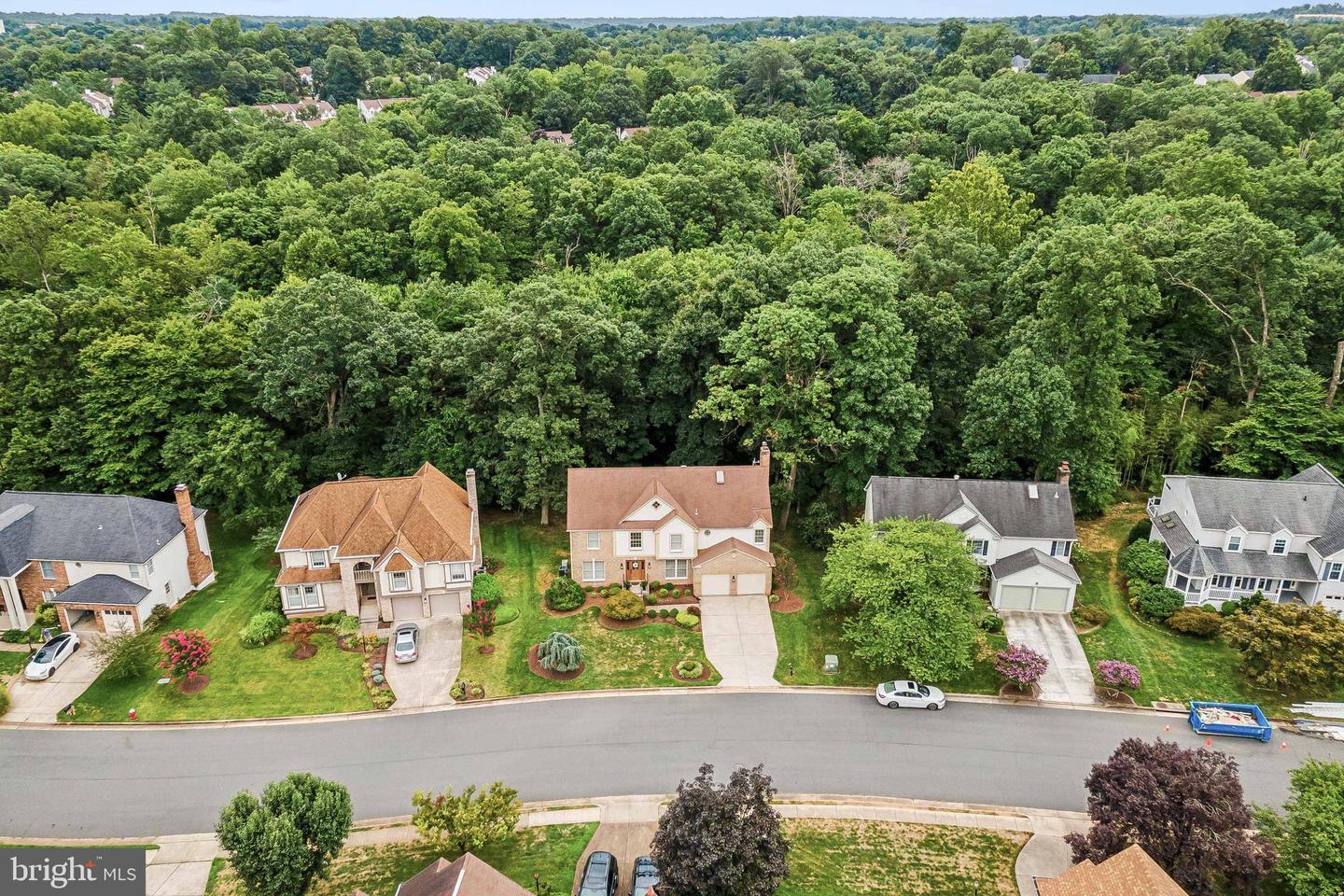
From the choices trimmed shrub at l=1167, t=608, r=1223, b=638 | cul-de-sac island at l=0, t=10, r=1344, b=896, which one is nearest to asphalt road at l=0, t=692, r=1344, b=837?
cul-de-sac island at l=0, t=10, r=1344, b=896

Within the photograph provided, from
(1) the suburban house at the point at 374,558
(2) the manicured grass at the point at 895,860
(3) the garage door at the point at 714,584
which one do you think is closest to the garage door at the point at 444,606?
(1) the suburban house at the point at 374,558

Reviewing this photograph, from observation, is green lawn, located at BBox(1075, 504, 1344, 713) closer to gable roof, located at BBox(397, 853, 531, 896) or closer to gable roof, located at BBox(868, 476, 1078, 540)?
gable roof, located at BBox(868, 476, 1078, 540)

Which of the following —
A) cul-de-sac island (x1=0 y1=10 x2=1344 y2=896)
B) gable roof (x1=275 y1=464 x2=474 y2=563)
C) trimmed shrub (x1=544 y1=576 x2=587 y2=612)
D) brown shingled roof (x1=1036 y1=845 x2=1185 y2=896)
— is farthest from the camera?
trimmed shrub (x1=544 y1=576 x2=587 y2=612)

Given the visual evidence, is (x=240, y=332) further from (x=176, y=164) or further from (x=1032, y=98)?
(x=1032, y=98)

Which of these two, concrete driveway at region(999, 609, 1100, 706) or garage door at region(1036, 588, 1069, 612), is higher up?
garage door at region(1036, 588, 1069, 612)

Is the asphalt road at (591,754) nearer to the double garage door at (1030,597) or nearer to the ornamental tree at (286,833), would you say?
the ornamental tree at (286,833)

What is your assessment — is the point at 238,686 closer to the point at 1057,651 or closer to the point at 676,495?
the point at 676,495

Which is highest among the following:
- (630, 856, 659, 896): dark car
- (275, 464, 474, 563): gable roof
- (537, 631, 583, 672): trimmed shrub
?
(275, 464, 474, 563): gable roof
